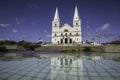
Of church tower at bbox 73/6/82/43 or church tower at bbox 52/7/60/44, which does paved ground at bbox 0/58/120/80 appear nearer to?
church tower at bbox 73/6/82/43

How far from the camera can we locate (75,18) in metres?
72.1

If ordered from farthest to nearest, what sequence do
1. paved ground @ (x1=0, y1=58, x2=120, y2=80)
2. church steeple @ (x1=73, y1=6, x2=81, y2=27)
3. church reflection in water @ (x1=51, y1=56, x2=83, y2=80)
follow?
church steeple @ (x1=73, y1=6, x2=81, y2=27), church reflection in water @ (x1=51, y1=56, x2=83, y2=80), paved ground @ (x1=0, y1=58, x2=120, y2=80)

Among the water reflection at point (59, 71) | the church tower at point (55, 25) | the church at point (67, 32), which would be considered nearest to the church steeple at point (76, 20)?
the church at point (67, 32)

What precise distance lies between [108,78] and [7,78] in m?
4.63

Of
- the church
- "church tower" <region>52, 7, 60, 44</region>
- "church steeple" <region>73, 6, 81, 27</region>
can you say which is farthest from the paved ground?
"church tower" <region>52, 7, 60, 44</region>

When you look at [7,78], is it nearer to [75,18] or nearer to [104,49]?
[104,49]

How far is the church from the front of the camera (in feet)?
232

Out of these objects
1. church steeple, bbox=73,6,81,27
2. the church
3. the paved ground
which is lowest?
the paved ground

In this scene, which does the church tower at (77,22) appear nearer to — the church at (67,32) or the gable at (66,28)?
the church at (67,32)

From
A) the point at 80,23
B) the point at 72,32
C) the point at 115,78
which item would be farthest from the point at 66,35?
the point at 115,78

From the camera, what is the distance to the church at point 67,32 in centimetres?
7056

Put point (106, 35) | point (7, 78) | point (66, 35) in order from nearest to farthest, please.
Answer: point (7, 78), point (106, 35), point (66, 35)

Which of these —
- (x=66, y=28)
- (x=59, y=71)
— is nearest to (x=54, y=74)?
(x=59, y=71)

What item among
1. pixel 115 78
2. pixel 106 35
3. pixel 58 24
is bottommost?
pixel 115 78
